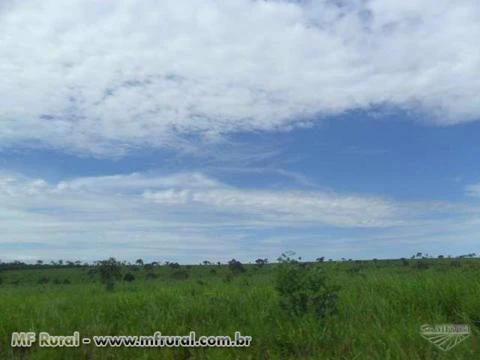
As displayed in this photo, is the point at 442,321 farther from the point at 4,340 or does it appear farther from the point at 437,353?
the point at 4,340

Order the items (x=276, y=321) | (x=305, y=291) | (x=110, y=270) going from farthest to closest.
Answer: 1. (x=110, y=270)
2. (x=305, y=291)
3. (x=276, y=321)

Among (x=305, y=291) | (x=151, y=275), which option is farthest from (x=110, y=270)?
(x=305, y=291)

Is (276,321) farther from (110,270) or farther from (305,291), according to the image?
(110,270)

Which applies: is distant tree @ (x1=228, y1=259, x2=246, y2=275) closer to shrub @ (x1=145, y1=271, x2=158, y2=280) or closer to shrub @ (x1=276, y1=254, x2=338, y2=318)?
shrub @ (x1=145, y1=271, x2=158, y2=280)

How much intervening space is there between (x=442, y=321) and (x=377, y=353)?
5.22ft

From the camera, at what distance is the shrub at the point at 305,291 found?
26.8ft

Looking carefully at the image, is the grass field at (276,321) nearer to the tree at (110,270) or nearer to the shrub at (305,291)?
the shrub at (305,291)

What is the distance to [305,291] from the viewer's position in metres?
8.30

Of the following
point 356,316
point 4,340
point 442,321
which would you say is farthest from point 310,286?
point 4,340

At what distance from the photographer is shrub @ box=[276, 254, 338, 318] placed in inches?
321

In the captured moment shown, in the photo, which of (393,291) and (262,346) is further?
(393,291)

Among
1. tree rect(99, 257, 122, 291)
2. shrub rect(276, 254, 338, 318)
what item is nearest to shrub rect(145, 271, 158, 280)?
tree rect(99, 257, 122, 291)

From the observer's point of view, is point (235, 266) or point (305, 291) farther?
point (235, 266)

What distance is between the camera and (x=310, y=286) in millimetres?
8344
